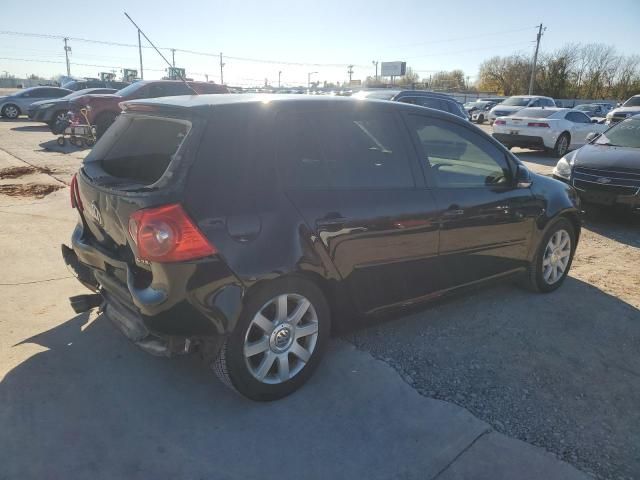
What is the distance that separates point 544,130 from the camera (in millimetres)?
14688

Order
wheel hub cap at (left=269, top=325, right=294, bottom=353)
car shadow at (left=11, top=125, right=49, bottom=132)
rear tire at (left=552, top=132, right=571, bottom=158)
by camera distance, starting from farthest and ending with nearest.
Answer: car shadow at (left=11, top=125, right=49, bottom=132)
rear tire at (left=552, top=132, right=571, bottom=158)
wheel hub cap at (left=269, top=325, right=294, bottom=353)

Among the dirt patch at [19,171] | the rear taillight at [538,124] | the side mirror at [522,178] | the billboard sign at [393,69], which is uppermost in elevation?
the billboard sign at [393,69]

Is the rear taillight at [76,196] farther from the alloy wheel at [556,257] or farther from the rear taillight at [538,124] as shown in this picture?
the rear taillight at [538,124]

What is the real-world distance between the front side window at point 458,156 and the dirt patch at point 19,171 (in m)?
8.30

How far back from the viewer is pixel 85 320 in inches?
146

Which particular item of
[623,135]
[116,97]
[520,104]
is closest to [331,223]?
[623,135]

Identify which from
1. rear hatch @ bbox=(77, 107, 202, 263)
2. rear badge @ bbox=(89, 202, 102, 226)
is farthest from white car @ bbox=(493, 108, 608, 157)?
rear badge @ bbox=(89, 202, 102, 226)

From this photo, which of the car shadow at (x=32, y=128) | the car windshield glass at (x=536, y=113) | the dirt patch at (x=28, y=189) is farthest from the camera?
the car shadow at (x=32, y=128)

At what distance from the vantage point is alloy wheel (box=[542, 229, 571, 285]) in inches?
178

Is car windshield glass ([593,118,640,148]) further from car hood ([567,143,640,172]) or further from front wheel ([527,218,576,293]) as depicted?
front wheel ([527,218,576,293])

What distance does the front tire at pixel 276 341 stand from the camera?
2.61m

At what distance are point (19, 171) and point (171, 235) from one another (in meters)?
8.74

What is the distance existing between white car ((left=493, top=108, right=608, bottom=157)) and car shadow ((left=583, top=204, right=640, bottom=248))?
7.49 metres

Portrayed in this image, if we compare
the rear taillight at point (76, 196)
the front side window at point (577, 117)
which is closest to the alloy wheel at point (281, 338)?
the rear taillight at point (76, 196)
